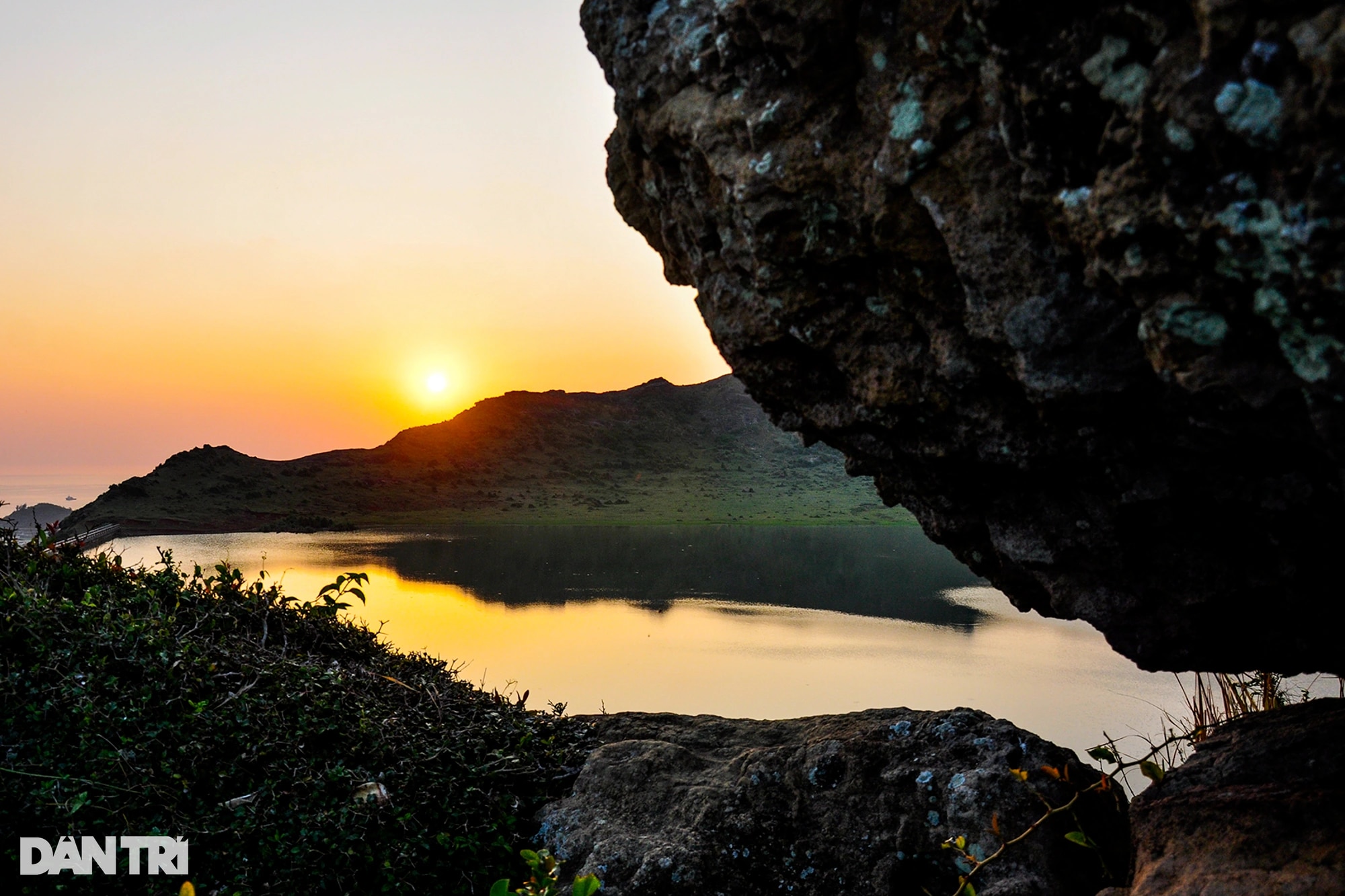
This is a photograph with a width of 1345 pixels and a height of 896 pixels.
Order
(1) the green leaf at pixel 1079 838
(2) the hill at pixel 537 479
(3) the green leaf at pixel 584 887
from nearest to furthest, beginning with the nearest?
1. (3) the green leaf at pixel 584 887
2. (1) the green leaf at pixel 1079 838
3. (2) the hill at pixel 537 479

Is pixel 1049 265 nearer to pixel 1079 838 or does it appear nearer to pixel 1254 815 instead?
pixel 1254 815

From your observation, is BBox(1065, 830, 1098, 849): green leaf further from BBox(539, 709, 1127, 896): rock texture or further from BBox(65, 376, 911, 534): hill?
BBox(65, 376, 911, 534): hill

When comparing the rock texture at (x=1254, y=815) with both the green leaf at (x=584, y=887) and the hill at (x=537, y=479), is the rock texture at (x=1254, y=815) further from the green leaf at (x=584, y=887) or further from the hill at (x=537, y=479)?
the hill at (x=537, y=479)

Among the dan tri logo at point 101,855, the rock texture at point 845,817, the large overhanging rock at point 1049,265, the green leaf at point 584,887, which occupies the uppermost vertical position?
the large overhanging rock at point 1049,265

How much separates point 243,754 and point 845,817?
2.87 m

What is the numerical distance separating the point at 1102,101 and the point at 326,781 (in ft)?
13.3

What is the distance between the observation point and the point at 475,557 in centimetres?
1766

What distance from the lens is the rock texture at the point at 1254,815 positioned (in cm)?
252

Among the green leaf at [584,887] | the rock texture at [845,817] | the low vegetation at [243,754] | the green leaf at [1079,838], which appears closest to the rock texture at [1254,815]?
the green leaf at [1079,838]

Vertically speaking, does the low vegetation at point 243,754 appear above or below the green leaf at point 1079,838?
above

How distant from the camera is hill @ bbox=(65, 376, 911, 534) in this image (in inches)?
985

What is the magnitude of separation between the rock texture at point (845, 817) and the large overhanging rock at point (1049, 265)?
0.82m

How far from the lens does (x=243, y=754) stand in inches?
151

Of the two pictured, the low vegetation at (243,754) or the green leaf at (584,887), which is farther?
the low vegetation at (243,754)
